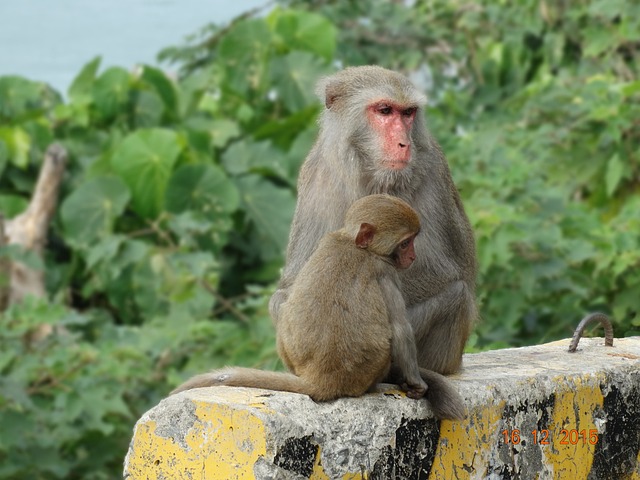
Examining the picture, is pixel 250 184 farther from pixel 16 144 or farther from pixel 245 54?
pixel 16 144

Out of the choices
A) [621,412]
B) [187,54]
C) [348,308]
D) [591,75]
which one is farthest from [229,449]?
[187,54]

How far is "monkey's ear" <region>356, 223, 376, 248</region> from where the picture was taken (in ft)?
11.6

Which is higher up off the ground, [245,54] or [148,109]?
[245,54]

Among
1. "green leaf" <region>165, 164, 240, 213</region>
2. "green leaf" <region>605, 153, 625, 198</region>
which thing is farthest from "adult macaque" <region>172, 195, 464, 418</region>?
"green leaf" <region>165, 164, 240, 213</region>

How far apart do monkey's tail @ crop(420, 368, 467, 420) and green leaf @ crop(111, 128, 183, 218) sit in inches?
284

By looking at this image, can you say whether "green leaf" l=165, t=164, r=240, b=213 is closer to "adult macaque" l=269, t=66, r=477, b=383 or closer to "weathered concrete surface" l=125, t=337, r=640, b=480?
"adult macaque" l=269, t=66, r=477, b=383

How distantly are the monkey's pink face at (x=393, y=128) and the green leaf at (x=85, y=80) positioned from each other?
8374 millimetres

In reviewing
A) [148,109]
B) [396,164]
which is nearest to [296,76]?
[148,109]

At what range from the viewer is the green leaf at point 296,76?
11.5m

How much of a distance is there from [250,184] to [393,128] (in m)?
6.60

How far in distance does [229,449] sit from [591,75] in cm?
883

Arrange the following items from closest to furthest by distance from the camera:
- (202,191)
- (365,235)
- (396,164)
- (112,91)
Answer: (365,235) < (396,164) < (202,191) < (112,91)

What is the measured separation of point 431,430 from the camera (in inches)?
132

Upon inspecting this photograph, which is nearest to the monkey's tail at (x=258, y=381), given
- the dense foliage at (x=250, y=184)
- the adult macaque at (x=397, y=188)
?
the adult macaque at (x=397, y=188)
